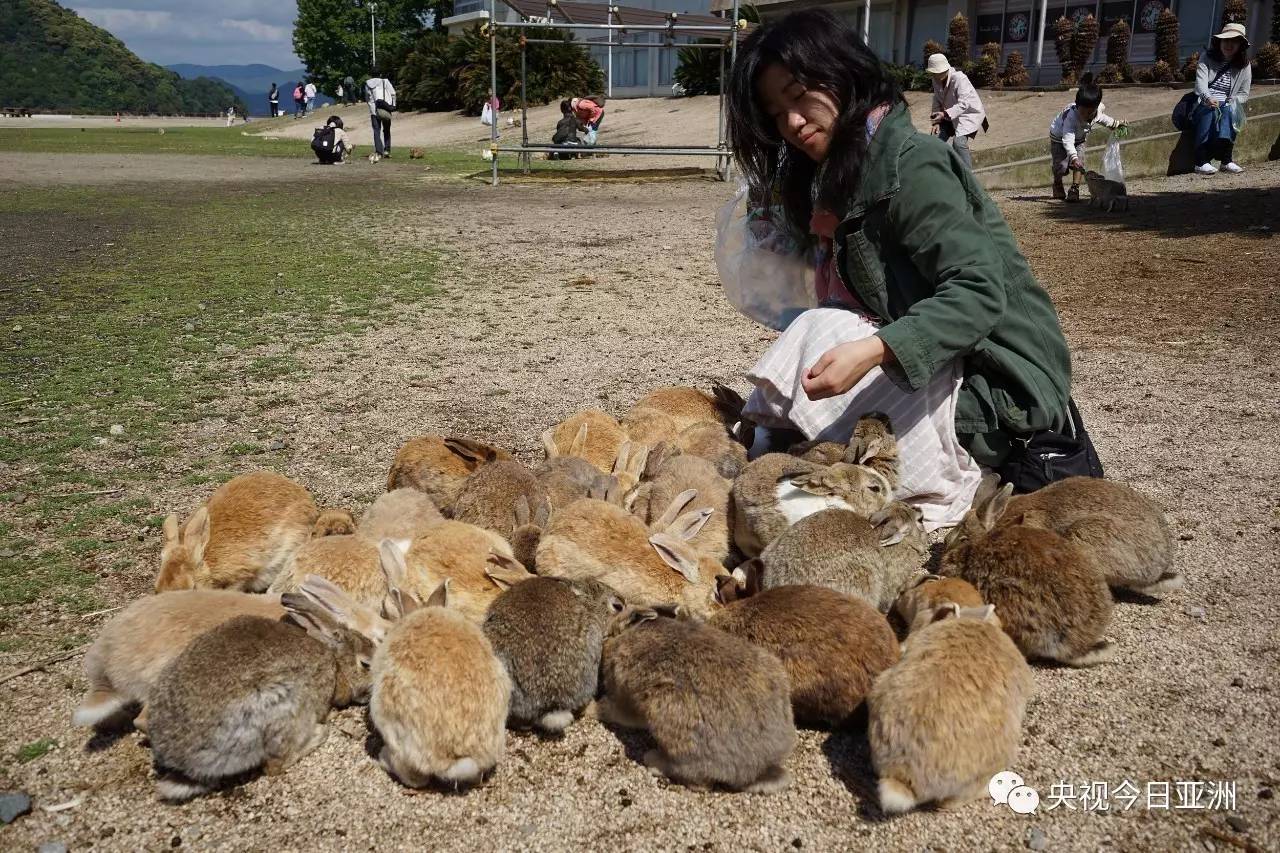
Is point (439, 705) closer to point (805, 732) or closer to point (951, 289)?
point (805, 732)

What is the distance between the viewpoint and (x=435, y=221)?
593 inches

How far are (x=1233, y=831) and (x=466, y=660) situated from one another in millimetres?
2049

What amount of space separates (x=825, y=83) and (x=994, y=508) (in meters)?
1.78

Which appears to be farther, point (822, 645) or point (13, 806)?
point (822, 645)

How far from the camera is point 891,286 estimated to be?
4414mm

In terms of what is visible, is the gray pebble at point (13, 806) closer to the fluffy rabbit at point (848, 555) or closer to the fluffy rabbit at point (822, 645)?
the fluffy rabbit at point (822, 645)

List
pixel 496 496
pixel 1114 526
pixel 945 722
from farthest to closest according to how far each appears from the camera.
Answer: pixel 496 496
pixel 1114 526
pixel 945 722

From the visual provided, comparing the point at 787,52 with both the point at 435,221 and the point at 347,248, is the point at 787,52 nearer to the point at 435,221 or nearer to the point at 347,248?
the point at 347,248

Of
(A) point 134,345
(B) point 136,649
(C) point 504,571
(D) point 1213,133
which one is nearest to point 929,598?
(C) point 504,571

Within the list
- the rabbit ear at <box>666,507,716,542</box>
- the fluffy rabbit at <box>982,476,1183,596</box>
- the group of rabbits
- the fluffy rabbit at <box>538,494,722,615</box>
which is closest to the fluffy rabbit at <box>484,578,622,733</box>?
the group of rabbits

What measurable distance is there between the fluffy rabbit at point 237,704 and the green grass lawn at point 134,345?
118 centimetres

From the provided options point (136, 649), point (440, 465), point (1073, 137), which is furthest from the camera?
point (1073, 137)

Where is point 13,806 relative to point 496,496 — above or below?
below

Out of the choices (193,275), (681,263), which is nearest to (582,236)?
(681,263)
